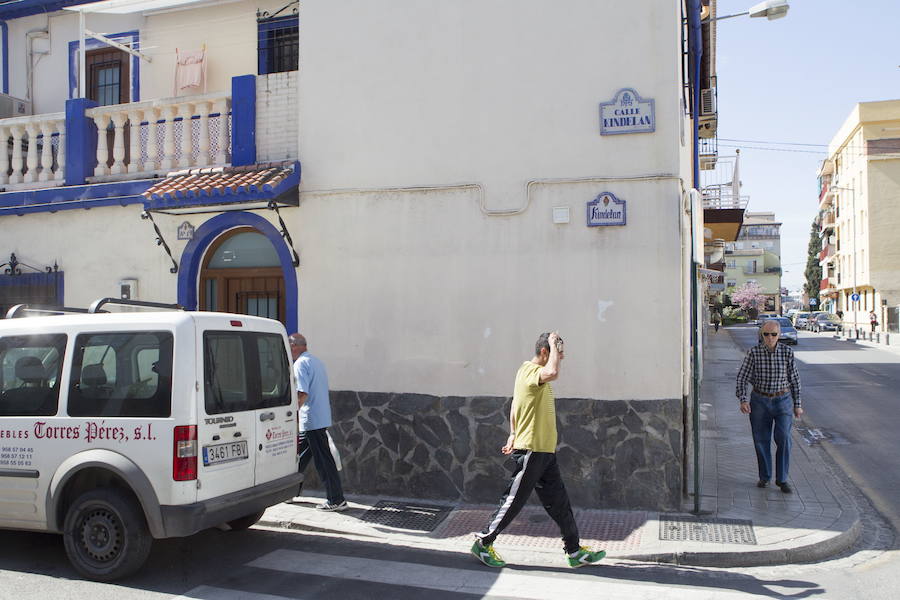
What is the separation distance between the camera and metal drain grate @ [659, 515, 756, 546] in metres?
6.29

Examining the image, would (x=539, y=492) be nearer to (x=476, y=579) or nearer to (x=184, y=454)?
(x=476, y=579)

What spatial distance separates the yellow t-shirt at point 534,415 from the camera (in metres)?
5.66

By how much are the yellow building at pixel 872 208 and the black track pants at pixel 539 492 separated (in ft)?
162

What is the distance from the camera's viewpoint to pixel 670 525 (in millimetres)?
6758

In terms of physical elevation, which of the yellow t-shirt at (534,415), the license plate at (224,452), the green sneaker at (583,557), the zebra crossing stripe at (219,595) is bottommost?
the zebra crossing stripe at (219,595)

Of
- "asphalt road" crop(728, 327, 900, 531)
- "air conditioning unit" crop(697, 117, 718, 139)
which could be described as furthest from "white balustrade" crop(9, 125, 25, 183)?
"air conditioning unit" crop(697, 117, 718, 139)

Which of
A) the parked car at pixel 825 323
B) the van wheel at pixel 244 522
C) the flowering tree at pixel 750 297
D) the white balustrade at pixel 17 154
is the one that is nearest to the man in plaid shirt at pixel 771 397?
the van wheel at pixel 244 522

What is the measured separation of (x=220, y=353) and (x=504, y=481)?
11.3 feet

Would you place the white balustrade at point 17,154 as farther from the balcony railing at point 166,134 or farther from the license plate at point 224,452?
the license plate at point 224,452

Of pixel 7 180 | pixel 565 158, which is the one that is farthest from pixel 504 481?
pixel 7 180

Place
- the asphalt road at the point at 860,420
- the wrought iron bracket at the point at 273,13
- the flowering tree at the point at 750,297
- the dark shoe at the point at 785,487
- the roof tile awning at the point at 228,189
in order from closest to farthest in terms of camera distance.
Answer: the dark shoe at the point at 785,487, the roof tile awning at the point at 228,189, the asphalt road at the point at 860,420, the wrought iron bracket at the point at 273,13, the flowering tree at the point at 750,297

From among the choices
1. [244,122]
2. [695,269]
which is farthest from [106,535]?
Answer: [695,269]

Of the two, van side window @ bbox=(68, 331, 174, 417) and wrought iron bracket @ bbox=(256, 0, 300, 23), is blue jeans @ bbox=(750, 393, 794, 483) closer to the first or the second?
van side window @ bbox=(68, 331, 174, 417)

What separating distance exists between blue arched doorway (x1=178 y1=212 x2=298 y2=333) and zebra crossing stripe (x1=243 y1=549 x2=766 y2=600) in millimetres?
3676
